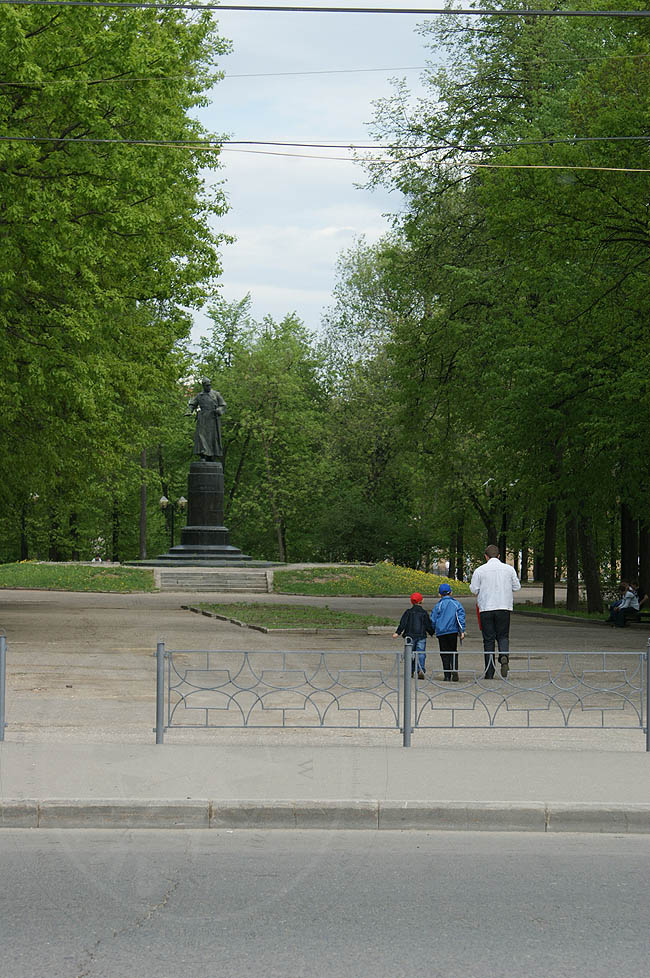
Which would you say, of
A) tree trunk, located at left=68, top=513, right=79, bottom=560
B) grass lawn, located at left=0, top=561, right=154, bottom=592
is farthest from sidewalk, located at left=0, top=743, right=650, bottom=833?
tree trunk, located at left=68, top=513, right=79, bottom=560

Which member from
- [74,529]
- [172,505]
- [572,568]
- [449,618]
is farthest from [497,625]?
[74,529]

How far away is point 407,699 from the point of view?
33.3ft

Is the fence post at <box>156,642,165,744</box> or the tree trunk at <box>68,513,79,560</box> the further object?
the tree trunk at <box>68,513,79,560</box>

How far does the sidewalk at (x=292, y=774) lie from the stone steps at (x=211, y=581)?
26395 millimetres

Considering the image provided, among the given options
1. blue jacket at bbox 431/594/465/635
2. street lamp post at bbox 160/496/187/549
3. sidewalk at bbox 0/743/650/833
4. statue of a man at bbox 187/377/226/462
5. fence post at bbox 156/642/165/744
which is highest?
statue of a man at bbox 187/377/226/462

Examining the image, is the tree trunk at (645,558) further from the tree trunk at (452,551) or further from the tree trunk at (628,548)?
the tree trunk at (452,551)

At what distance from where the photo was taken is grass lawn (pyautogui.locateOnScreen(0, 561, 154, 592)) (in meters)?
40.7

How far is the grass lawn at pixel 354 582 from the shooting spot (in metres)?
41.8

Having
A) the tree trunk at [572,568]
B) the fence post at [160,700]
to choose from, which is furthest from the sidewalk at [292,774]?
the tree trunk at [572,568]

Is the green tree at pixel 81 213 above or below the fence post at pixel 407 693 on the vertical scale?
above

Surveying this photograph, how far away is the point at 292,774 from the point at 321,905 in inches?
111

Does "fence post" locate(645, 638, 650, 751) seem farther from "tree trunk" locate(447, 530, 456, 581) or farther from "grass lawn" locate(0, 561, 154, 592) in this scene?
"tree trunk" locate(447, 530, 456, 581)

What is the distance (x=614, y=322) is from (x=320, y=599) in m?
18.1

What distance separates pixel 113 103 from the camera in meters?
19.2
